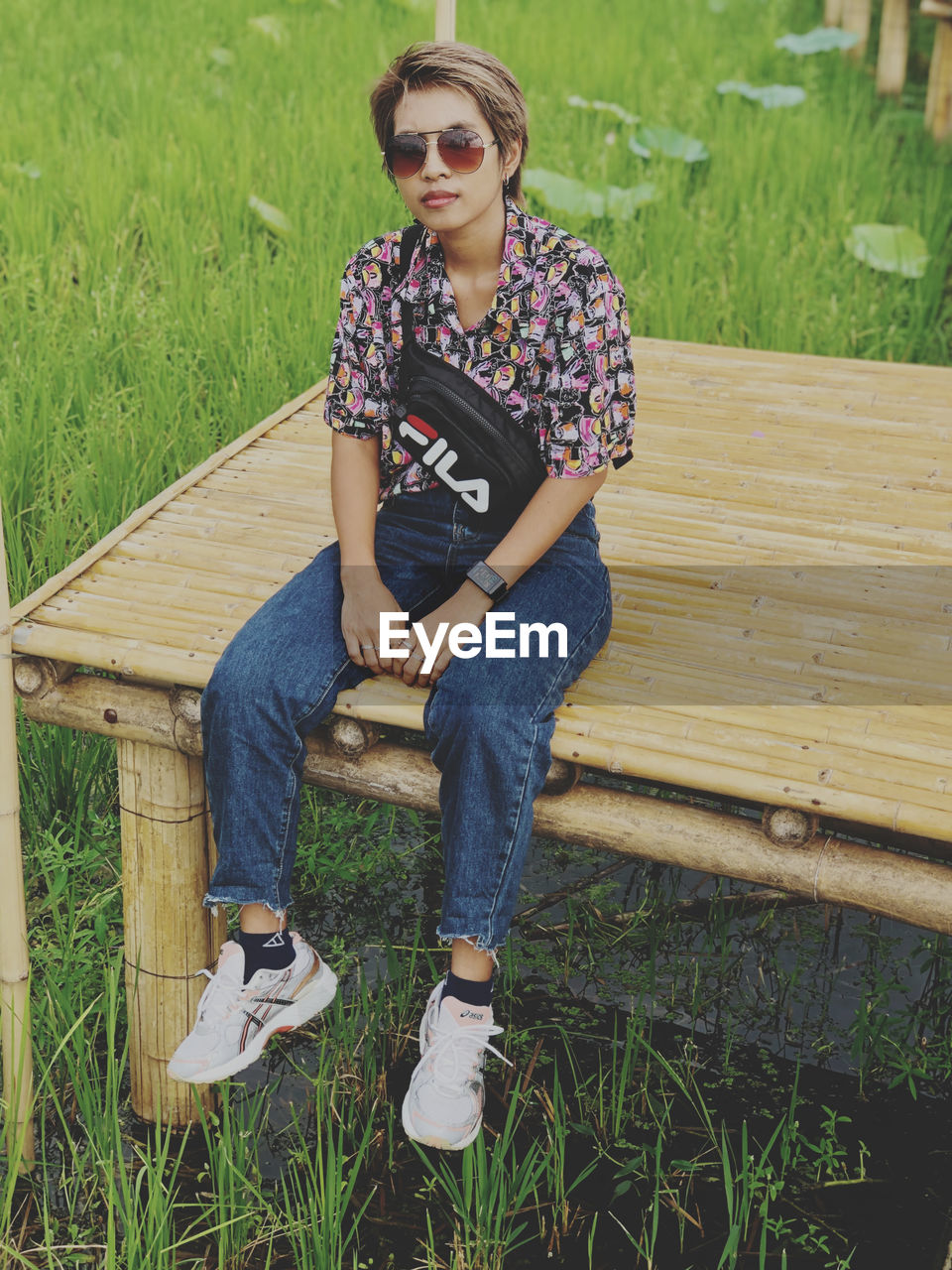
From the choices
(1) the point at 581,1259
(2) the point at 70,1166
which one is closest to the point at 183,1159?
(2) the point at 70,1166

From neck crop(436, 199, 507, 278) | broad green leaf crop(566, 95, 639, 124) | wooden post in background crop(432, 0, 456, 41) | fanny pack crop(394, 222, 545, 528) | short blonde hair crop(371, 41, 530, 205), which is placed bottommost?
fanny pack crop(394, 222, 545, 528)

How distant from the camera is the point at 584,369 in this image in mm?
1992

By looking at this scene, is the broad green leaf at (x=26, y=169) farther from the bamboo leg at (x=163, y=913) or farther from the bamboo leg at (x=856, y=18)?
the bamboo leg at (x=856, y=18)

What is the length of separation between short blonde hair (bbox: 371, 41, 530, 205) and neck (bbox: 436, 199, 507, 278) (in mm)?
85

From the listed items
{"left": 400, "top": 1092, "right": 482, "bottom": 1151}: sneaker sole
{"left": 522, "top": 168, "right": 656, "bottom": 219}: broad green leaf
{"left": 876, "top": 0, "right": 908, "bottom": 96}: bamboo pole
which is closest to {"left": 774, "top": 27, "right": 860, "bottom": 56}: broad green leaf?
{"left": 876, "top": 0, "right": 908, "bottom": 96}: bamboo pole

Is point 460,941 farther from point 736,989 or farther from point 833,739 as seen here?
point 736,989

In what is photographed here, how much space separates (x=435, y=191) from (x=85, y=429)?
5.40 feet

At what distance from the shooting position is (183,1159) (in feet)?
7.47

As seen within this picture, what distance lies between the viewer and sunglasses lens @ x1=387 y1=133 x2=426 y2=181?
1916mm

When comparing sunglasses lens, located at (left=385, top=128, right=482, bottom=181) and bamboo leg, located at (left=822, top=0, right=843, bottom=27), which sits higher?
bamboo leg, located at (left=822, top=0, right=843, bottom=27)

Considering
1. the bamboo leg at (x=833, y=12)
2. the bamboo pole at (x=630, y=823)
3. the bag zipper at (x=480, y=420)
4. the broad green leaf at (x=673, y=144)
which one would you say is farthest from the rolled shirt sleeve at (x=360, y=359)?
the bamboo leg at (x=833, y=12)

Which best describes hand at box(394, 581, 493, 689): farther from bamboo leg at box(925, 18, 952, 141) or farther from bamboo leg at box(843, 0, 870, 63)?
bamboo leg at box(843, 0, 870, 63)

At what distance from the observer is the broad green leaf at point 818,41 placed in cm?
674

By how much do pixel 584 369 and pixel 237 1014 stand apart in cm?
103
